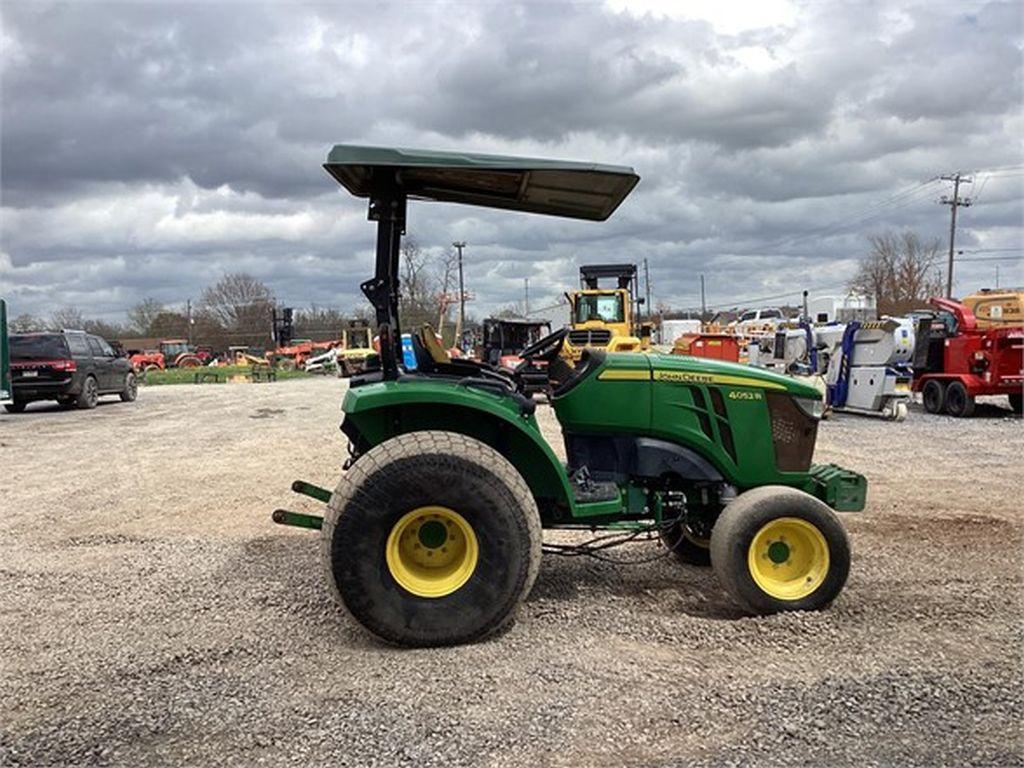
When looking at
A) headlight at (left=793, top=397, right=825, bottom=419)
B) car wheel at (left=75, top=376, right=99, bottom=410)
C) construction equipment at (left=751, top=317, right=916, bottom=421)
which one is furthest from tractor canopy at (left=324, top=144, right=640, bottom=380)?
car wheel at (left=75, top=376, right=99, bottom=410)

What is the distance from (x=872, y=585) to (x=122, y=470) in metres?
7.86

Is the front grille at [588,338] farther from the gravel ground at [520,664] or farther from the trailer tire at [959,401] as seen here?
the trailer tire at [959,401]

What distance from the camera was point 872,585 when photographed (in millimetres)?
4609

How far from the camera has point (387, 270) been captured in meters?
→ 4.29

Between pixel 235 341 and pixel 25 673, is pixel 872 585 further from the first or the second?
pixel 235 341

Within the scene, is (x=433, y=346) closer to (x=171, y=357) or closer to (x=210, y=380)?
(x=210, y=380)

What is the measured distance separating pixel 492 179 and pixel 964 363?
40.8 ft

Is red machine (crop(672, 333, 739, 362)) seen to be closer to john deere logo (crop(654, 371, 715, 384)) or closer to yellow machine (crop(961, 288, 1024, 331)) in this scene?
yellow machine (crop(961, 288, 1024, 331))

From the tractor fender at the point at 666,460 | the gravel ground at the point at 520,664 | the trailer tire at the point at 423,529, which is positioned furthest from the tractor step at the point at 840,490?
the trailer tire at the point at 423,529

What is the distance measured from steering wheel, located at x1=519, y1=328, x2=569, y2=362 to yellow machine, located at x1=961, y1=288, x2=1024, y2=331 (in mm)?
12557

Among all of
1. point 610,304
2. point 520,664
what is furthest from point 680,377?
point 610,304

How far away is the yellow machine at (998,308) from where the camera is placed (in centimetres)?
1480

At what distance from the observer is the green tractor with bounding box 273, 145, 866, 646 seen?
3680mm

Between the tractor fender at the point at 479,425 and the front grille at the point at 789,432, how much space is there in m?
1.26
